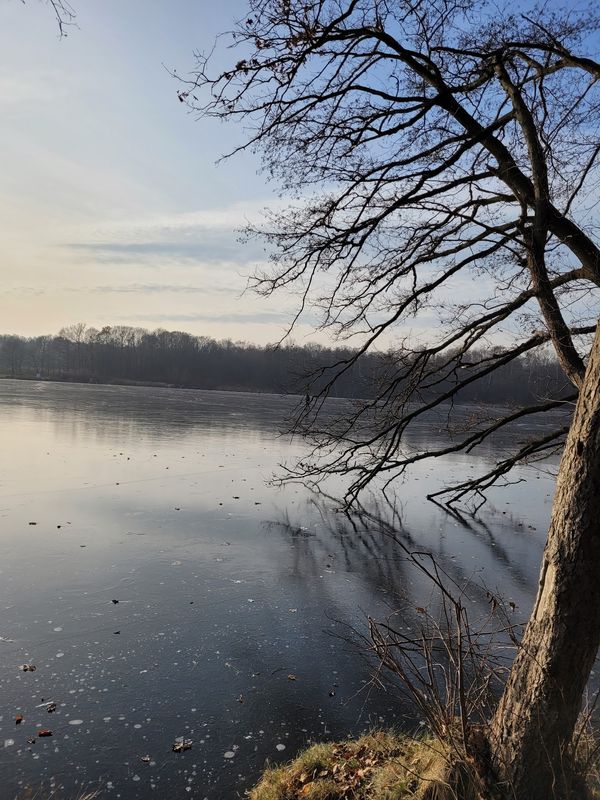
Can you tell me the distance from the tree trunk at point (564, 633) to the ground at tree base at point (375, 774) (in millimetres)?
228

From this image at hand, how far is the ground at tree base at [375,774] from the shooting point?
9.85 feet

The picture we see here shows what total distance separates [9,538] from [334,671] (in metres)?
5.51

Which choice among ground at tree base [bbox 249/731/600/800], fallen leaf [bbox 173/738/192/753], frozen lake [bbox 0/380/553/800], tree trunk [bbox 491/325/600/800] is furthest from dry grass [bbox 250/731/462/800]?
fallen leaf [bbox 173/738/192/753]

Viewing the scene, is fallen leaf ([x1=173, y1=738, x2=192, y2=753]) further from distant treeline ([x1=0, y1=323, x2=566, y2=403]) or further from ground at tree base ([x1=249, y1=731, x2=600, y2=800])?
distant treeline ([x1=0, y1=323, x2=566, y2=403])

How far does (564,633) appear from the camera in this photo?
110 inches

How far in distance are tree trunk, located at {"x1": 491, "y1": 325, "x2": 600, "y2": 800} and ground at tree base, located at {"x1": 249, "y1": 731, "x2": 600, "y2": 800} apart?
0.23 meters

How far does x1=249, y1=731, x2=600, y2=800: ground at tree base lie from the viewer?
118 inches

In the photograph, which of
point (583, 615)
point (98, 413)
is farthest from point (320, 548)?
point (98, 413)

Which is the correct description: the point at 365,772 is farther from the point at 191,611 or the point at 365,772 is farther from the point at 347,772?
the point at 191,611

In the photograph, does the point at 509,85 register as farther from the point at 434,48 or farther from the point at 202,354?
the point at 202,354

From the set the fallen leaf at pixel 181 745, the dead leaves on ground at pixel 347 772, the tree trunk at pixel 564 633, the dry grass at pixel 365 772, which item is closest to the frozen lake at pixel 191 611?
the fallen leaf at pixel 181 745

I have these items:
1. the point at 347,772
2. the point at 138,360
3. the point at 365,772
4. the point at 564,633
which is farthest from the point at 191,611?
the point at 138,360

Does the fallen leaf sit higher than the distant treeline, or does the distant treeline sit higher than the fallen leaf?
the distant treeline

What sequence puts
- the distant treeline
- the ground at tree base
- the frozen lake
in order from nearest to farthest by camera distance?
the ground at tree base, the frozen lake, the distant treeline
